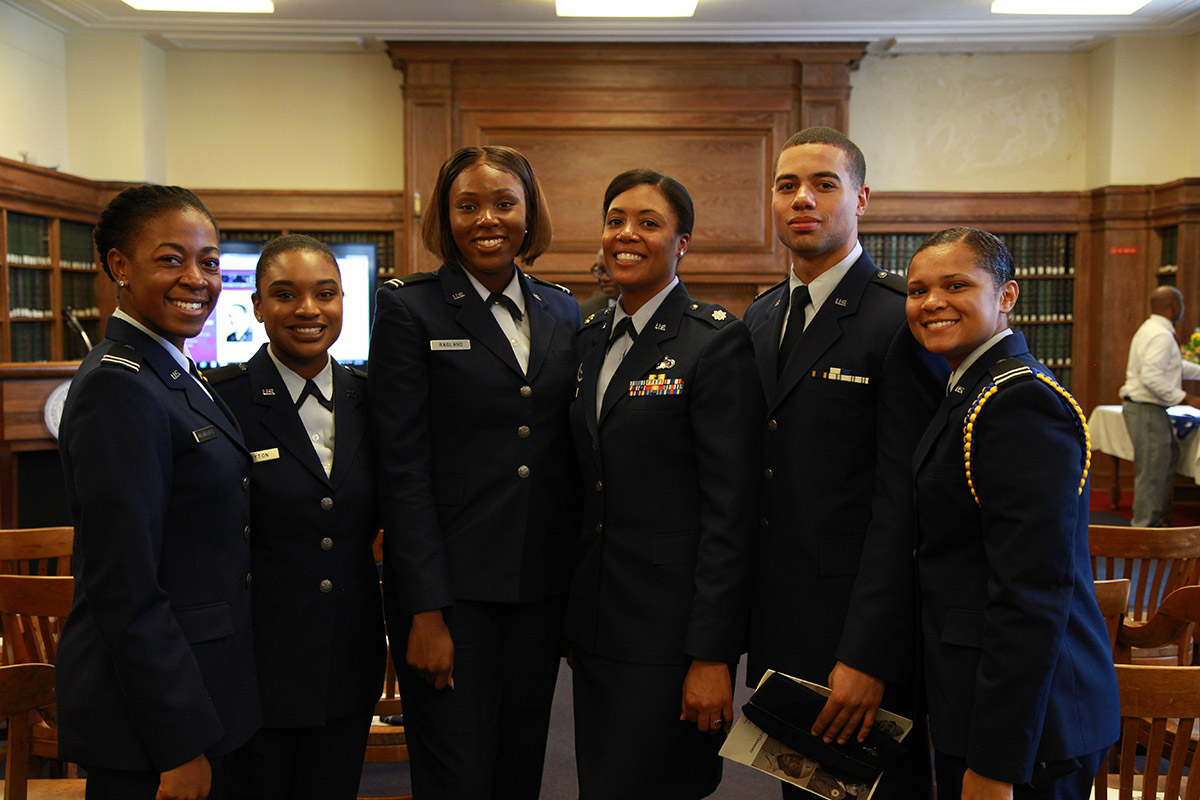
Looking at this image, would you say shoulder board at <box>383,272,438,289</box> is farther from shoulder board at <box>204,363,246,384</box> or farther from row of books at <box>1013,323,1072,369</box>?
row of books at <box>1013,323,1072,369</box>

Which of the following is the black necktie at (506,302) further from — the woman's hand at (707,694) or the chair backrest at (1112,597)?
the chair backrest at (1112,597)

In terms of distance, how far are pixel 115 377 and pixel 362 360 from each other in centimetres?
618

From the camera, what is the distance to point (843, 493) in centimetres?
183

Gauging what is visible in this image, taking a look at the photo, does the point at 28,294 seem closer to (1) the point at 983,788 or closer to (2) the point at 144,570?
(2) the point at 144,570

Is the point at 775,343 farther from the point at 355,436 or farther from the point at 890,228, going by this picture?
the point at 890,228

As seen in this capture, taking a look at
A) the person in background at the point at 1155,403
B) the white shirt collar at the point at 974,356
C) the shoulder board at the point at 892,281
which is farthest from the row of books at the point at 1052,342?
the white shirt collar at the point at 974,356

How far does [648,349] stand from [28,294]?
654 centimetres

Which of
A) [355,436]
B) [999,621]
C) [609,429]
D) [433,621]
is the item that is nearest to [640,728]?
[433,621]

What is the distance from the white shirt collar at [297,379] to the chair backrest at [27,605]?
0.68 m

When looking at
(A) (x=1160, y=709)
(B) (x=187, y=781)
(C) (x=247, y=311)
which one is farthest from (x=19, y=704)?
(C) (x=247, y=311)

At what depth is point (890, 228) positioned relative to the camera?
7883 mm

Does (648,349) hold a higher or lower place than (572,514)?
higher

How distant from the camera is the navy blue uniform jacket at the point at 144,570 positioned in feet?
4.69

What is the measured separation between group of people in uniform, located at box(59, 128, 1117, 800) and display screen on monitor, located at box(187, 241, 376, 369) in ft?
18.2
